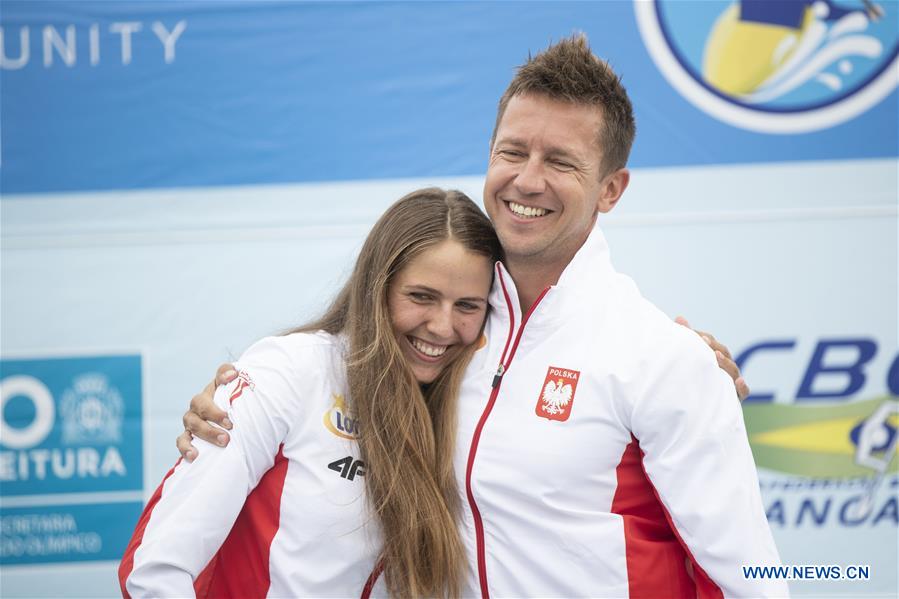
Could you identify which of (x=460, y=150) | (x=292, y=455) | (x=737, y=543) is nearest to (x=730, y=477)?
(x=737, y=543)

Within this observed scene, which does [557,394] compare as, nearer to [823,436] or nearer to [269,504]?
[269,504]

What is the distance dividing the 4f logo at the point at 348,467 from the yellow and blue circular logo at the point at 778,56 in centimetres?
169

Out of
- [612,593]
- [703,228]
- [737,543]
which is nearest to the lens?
[737,543]

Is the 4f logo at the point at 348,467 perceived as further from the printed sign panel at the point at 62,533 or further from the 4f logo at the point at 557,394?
the printed sign panel at the point at 62,533

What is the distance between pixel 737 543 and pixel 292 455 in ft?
2.79

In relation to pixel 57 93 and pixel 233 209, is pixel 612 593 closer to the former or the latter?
pixel 233 209

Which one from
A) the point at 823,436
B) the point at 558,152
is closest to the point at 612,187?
the point at 558,152

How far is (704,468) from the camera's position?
1446mm

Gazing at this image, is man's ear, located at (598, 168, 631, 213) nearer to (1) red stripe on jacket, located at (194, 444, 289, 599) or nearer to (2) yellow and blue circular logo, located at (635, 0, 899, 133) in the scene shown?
(1) red stripe on jacket, located at (194, 444, 289, 599)

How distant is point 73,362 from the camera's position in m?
2.62

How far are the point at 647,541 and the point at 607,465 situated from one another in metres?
0.16

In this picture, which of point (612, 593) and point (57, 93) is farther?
point (57, 93)

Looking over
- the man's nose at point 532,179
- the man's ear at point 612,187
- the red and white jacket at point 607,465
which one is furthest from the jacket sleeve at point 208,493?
the man's ear at point 612,187

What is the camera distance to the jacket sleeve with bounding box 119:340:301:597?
59.5 inches
